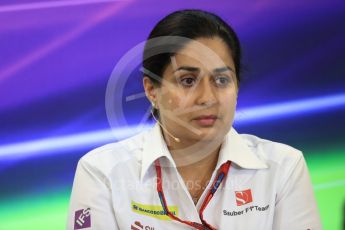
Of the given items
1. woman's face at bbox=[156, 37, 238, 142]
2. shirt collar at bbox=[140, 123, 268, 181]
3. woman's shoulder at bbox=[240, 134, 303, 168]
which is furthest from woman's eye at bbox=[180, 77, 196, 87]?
woman's shoulder at bbox=[240, 134, 303, 168]

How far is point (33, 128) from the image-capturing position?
2.19 metres

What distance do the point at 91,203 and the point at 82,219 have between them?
0.20 feet

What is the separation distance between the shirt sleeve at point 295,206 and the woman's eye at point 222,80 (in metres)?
0.39

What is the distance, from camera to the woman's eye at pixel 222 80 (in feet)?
5.19

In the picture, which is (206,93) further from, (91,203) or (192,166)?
(91,203)

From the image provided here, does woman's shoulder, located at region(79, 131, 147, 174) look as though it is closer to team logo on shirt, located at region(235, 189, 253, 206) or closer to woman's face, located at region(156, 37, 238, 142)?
woman's face, located at region(156, 37, 238, 142)

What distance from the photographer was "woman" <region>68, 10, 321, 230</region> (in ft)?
5.17

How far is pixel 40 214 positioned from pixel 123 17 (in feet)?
Result: 3.27

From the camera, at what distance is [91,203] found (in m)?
1.60

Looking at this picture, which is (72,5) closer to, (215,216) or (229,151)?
(229,151)

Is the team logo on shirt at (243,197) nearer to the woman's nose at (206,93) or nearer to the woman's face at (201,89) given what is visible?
the woman's face at (201,89)

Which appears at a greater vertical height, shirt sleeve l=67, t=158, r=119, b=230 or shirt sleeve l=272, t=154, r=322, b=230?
shirt sleeve l=67, t=158, r=119, b=230

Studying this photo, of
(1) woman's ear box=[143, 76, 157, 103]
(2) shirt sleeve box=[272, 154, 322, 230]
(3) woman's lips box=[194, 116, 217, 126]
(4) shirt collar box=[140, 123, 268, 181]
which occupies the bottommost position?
(2) shirt sleeve box=[272, 154, 322, 230]

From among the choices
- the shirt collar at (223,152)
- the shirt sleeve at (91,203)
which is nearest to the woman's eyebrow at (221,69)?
the shirt collar at (223,152)
